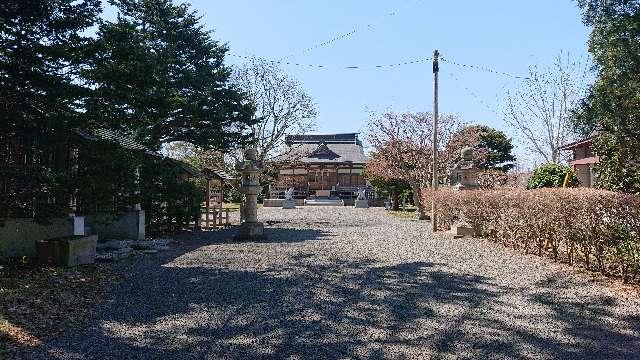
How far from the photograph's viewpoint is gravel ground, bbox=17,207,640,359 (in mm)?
4316

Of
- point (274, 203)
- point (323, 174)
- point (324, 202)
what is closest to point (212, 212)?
point (274, 203)

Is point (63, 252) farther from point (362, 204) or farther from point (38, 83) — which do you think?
point (362, 204)

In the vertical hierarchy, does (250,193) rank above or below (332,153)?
below

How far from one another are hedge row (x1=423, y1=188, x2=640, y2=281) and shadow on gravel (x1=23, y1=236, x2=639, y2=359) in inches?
40.0

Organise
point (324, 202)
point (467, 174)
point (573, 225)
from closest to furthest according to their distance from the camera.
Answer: point (573, 225), point (467, 174), point (324, 202)

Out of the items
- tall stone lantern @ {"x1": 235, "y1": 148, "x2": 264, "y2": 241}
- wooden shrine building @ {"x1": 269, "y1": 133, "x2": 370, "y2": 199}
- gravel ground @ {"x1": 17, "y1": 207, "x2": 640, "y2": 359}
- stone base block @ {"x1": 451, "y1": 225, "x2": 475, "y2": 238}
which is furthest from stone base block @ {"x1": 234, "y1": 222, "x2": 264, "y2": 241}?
wooden shrine building @ {"x1": 269, "y1": 133, "x2": 370, "y2": 199}

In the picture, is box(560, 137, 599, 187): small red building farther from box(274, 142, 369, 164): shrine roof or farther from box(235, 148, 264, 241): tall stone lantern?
box(235, 148, 264, 241): tall stone lantern

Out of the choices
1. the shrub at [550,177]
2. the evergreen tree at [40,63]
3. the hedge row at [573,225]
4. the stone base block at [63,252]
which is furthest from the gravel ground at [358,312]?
the shrub at [550,177]

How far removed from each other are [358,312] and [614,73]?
5.56 meters

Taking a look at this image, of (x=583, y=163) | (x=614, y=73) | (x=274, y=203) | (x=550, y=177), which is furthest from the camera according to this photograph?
(x=274, y=203)

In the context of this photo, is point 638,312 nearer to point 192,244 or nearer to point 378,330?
point 378,330

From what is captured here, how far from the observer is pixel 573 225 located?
763 centimetres

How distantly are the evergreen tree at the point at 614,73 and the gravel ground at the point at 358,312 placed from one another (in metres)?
→ 2.57

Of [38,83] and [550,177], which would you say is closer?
[38,83]
